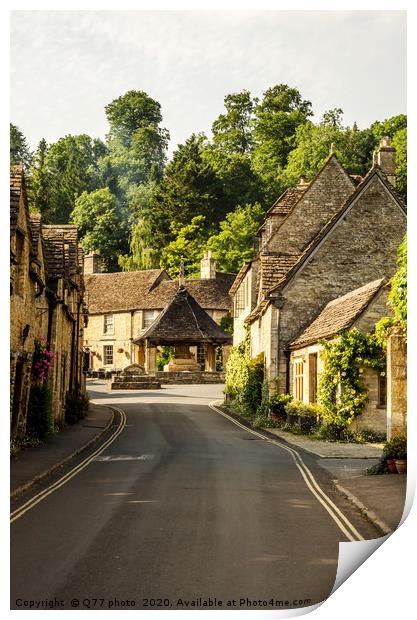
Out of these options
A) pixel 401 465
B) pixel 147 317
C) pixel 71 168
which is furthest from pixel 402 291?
pixel 147 317

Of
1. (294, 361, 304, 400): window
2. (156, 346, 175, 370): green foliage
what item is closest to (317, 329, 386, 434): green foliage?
(294, 361, 304, 400): window

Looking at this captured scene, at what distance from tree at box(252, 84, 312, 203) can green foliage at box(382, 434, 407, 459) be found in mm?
4926

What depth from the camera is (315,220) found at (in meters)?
32.4

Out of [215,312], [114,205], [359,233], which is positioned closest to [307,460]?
[114,205]

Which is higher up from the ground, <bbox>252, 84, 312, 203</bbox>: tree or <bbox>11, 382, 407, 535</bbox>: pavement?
<bbox>252, 84, 312, 203</bbox>: tree

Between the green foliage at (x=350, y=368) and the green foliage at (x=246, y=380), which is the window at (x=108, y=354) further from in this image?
the green foliage at (x=350, y=368)

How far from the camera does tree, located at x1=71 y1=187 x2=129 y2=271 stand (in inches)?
480

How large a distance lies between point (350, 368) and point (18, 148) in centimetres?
1413

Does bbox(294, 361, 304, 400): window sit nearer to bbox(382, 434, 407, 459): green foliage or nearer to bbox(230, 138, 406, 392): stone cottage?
bbox(230, 138, 406, 392): stone cottage

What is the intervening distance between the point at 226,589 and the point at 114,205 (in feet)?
20.2

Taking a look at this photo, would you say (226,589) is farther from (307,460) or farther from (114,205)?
(307,460)

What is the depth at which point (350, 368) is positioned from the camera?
2278 cm
